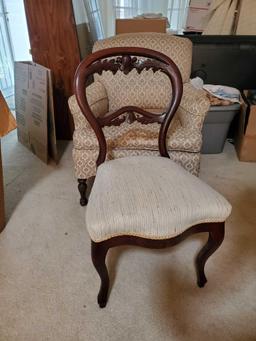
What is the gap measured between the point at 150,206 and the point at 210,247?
0.36 m

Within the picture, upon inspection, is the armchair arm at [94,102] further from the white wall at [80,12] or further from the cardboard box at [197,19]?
the cardboard box at [197,19]

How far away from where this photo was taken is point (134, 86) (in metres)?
1.80

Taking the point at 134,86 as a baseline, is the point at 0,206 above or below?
below

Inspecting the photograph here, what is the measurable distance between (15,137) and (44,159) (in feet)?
2.19

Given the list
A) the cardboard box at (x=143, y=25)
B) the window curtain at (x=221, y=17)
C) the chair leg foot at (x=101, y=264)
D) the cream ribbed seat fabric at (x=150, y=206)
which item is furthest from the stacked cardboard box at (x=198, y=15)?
the chair leg foot at (x=101, y=264)

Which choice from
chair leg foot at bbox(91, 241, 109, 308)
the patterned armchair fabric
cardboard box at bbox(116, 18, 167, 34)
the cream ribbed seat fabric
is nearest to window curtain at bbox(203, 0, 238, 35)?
cardboard box at bbox(116, 18, 167, 34)

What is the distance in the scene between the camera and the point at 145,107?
72.5 inches

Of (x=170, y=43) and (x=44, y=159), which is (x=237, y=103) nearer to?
(x=170, y=43)

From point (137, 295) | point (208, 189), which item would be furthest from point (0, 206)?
point (208, 189)

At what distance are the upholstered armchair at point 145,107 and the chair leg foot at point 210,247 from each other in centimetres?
54

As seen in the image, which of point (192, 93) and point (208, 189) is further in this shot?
point (192, 93)

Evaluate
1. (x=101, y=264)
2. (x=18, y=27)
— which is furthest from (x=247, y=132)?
(x=18, y=27)

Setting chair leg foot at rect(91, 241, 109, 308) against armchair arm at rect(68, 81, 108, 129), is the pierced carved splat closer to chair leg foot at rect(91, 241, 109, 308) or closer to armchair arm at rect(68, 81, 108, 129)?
armchair arm at rect(68, 81, 108, 129)

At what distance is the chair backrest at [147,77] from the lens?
5.84 ft
